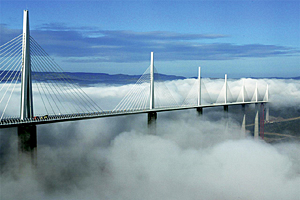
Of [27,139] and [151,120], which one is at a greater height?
[27,139]

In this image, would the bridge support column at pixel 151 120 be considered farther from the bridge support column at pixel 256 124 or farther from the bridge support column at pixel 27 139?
A: the bridge support column at pixel 256 124

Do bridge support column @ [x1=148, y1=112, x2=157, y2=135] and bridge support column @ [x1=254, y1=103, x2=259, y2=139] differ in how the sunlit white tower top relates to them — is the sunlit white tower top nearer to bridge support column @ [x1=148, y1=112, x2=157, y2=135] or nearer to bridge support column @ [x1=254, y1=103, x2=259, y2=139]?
bridge support column @ [x1=148, y1=112, x2=157, y2=135]

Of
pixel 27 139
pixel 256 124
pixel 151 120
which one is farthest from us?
pixel 256 124

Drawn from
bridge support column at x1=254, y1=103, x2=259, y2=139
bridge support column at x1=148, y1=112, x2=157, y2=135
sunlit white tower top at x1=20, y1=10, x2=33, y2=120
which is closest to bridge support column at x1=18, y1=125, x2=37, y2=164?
sunlit white tower top at x1=20, y1=10, x2=33, y2=120

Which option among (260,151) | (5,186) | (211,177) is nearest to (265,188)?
(211,177)

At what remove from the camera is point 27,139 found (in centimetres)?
3291

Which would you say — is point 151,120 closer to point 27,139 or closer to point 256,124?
point 27,139

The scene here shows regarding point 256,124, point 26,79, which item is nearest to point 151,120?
point 26,79

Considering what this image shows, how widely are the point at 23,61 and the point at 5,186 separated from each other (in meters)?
15.6

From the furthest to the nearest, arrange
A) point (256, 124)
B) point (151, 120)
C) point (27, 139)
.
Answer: point (256, 124) → point (151, 120) → point (27, 139)

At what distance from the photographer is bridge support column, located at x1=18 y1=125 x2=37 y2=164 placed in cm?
3256

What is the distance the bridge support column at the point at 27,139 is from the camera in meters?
32.6

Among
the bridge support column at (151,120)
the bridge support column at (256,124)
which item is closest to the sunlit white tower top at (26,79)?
the bridge support column at (151,120)

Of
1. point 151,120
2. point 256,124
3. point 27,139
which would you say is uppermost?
point 27,139
